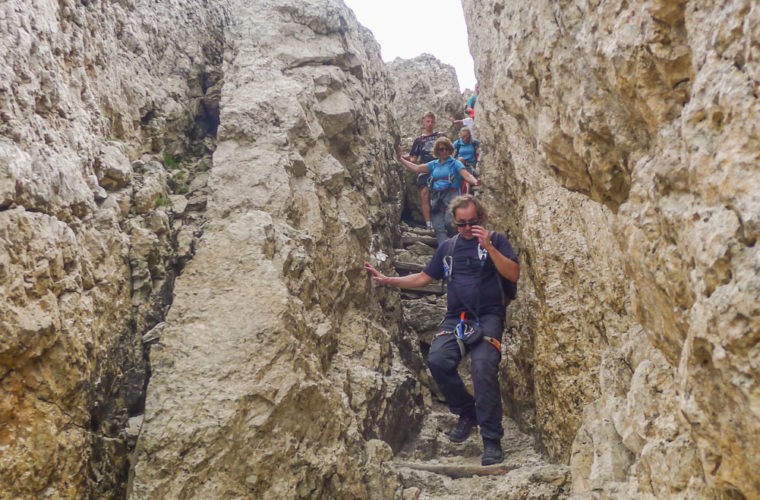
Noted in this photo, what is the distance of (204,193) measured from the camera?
18.1ft

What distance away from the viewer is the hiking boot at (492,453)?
16.7 ft

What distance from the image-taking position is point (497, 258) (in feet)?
17.9

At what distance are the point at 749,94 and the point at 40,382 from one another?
11.8 feet

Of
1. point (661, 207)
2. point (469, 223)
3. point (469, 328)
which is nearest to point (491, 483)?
point (469, 328)

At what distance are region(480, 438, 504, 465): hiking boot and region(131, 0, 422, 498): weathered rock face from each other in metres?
0.89

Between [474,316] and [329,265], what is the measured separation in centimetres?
155

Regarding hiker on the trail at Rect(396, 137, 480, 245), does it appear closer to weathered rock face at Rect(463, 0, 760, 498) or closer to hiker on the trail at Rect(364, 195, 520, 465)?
hiker on the trail at Rect(364, 195, 520, 465)

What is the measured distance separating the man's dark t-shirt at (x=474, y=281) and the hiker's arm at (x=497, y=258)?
0.52 ft

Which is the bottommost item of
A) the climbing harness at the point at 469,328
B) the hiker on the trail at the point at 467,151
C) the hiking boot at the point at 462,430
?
the hiking boot at the point at 462,430

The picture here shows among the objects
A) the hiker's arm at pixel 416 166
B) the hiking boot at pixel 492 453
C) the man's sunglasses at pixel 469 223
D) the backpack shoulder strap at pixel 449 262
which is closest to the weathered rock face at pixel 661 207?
the hiking boot at pixel 492 453

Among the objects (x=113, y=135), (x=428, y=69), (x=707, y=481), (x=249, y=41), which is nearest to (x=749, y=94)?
(x=707, y=481)

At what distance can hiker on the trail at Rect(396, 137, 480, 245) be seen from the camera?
8.57 meters

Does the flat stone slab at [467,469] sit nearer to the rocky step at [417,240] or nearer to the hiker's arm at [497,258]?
the hiker's arm at [497,258]

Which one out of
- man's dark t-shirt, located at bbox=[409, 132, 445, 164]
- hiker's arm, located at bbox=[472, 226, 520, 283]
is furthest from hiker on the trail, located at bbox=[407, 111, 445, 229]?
hiker's arm, located at bbox=[472, 226, 520, 283]
